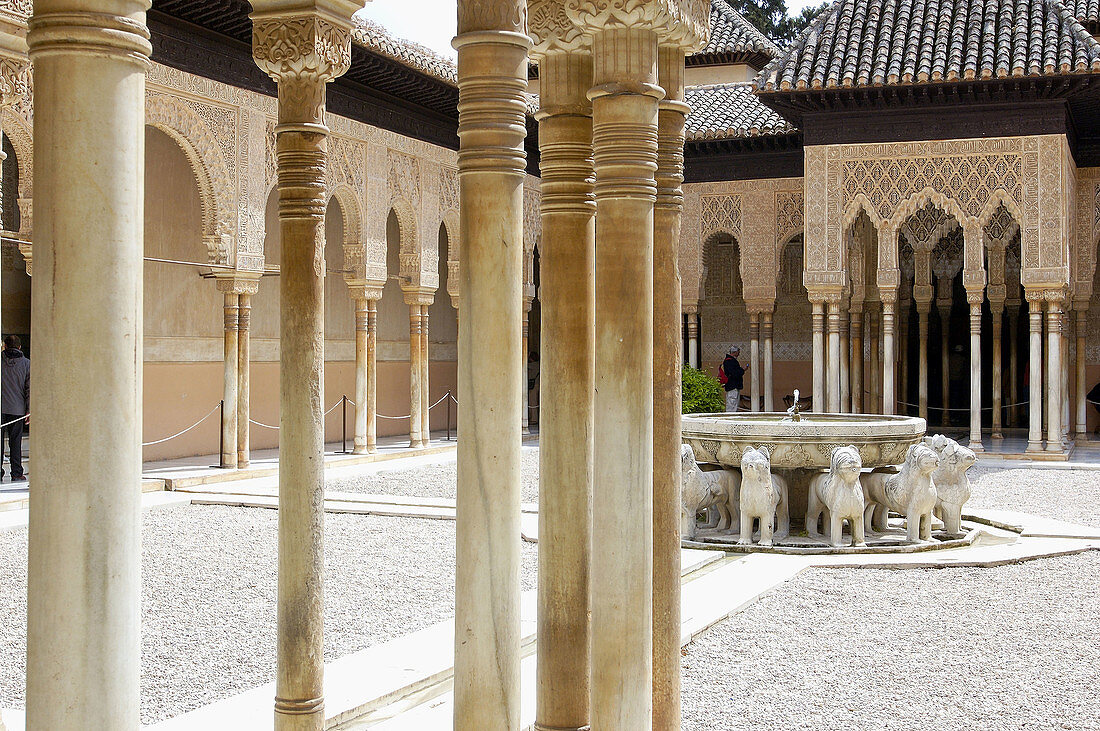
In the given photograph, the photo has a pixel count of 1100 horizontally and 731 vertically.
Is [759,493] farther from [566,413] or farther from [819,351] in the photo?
[819,351]

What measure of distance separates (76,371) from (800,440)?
786 centimetres

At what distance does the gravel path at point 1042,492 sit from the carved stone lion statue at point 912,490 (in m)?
2.64

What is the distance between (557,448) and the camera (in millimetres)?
3711

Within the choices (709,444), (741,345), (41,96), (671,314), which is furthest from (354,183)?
(41,96)

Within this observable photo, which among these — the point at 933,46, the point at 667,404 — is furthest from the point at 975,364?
the point at 667,404

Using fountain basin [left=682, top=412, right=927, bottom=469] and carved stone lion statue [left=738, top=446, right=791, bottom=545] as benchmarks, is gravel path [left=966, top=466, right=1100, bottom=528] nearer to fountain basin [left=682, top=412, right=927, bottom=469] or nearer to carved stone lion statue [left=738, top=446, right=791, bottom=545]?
fountain basin [left=682, top=412, right=927, bottom=469]

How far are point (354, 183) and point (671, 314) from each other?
13590mm

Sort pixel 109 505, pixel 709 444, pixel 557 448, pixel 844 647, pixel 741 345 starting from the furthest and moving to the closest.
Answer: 1. pixel 741 345
2. pixel 709 444
3. pixel 844 647
4. pixel 557 448
5. pixel 109 505

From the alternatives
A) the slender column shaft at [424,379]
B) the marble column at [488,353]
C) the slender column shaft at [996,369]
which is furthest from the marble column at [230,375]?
the slender column shaft at [996,369]

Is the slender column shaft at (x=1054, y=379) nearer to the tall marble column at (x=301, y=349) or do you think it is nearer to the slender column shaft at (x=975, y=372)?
the slender column shaft at (x=975, y=372)

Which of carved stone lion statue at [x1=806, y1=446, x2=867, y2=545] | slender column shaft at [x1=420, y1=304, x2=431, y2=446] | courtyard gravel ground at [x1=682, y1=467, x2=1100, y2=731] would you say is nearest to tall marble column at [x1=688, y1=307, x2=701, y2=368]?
slender column shaft at [x1=420, y1=304, x2=431, y2=446]

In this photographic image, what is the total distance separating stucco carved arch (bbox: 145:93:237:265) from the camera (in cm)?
1388

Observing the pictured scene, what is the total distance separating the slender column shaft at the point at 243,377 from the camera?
48.3 ft

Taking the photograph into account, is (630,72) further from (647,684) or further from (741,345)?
(741,345)
